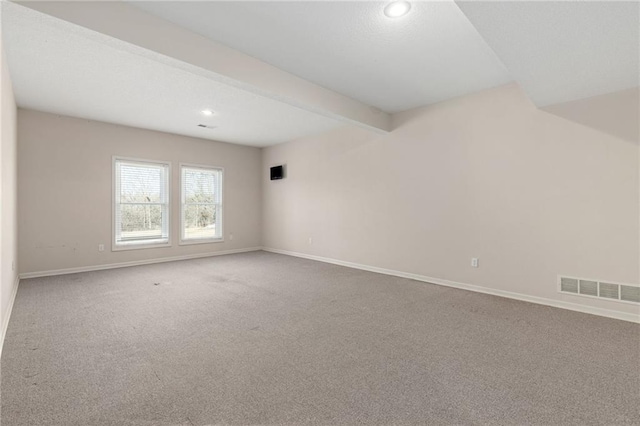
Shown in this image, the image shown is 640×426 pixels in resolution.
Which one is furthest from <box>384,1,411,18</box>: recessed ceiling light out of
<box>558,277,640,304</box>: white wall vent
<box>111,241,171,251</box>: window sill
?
<box>111,241,171,251</box>: window sill

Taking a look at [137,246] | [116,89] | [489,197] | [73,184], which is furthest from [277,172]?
[489,197]

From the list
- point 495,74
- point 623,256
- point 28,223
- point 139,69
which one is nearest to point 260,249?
point 28,223

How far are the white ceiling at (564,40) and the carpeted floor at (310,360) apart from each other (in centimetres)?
231

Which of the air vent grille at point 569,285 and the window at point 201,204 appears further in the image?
the window at point 201,204

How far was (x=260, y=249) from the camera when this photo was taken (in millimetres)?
7676

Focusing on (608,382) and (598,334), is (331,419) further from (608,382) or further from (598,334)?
(598,334)

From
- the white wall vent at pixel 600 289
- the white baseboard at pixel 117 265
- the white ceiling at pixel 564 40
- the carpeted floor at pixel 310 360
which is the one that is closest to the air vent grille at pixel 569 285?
the white wall vent at pixel 600 289

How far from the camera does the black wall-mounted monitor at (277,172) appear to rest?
7.03 metres

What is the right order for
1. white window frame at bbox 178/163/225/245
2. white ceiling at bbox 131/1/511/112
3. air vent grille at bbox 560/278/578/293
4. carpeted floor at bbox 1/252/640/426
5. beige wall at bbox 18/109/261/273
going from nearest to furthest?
carpeted floor at bbox 1/252/640/426, white ceiling at bbox 131/1/511/112, air vent grille at bbox 560/278/578/293, beige wall at bbox 18/109/261/273, white window frame at bbox 178/163/225/245

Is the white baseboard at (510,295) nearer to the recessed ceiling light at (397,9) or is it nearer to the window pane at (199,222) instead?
the window pane at (199,222)

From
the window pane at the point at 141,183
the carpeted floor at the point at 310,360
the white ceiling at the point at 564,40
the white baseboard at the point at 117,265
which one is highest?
the white ceiling at the point at 564,40

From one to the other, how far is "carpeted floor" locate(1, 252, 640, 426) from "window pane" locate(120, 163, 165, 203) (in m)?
2.37

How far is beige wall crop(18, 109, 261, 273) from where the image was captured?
463cm

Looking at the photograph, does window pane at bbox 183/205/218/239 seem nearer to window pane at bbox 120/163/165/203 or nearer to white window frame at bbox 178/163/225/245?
white window frame at bbox 178/163/225/245
